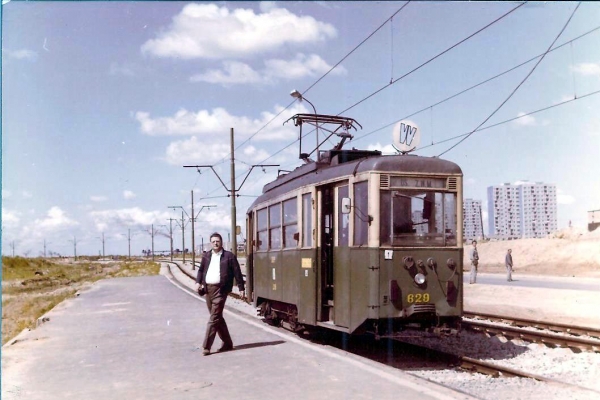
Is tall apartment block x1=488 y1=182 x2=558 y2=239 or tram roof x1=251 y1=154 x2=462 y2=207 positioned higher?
tall apartment block x1=488 y1=182 x2=558 y2=239

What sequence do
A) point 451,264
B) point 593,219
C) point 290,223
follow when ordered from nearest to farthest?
point 451,264, point 290,223, point 593,219

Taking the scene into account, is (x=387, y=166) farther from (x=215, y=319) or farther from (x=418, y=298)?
(x=215, y=319)

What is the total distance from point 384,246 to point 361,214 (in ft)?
2.09

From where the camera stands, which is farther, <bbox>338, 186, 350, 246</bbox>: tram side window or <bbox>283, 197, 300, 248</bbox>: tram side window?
<bbox>283, 197, 300, 248</bbox>: tram side window

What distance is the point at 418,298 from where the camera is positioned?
958 cm

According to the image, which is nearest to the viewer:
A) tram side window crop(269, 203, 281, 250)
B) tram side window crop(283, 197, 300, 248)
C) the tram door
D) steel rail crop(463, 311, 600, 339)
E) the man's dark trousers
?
the man's dark trousers

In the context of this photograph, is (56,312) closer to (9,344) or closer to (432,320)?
(9,344)

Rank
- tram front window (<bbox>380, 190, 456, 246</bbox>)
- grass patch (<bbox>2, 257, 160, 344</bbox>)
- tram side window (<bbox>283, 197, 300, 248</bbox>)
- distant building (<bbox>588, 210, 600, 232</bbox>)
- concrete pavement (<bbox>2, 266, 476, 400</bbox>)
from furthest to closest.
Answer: distant building (<bbox>588, 210, 600, 232</bbox>)
grass patch (<bbox>2, 257, 160, 344</bbox>)
tram side window (<bbox>283, 197, 300, 248</bbox>)
tram front window (<bbox>380, 190, 456, 246</bbox>)
concrete pavement (<bbox>2, 266, 476, 400</bbox>)

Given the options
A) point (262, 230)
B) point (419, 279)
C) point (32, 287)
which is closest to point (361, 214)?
point (419, 279)

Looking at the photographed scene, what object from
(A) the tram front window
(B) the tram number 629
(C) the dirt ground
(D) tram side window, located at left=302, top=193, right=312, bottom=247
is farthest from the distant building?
(B) the tram number 629

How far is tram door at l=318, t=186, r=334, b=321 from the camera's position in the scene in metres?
11.0

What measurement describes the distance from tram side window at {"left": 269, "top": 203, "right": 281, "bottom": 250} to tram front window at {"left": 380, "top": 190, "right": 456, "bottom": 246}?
3995 mm

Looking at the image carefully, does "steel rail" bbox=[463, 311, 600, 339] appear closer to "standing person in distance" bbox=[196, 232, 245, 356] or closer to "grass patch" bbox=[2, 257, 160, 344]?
"standing person in distance" bbox=[196, 232, 245, 356]

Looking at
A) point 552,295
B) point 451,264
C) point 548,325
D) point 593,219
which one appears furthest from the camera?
point 593,219
